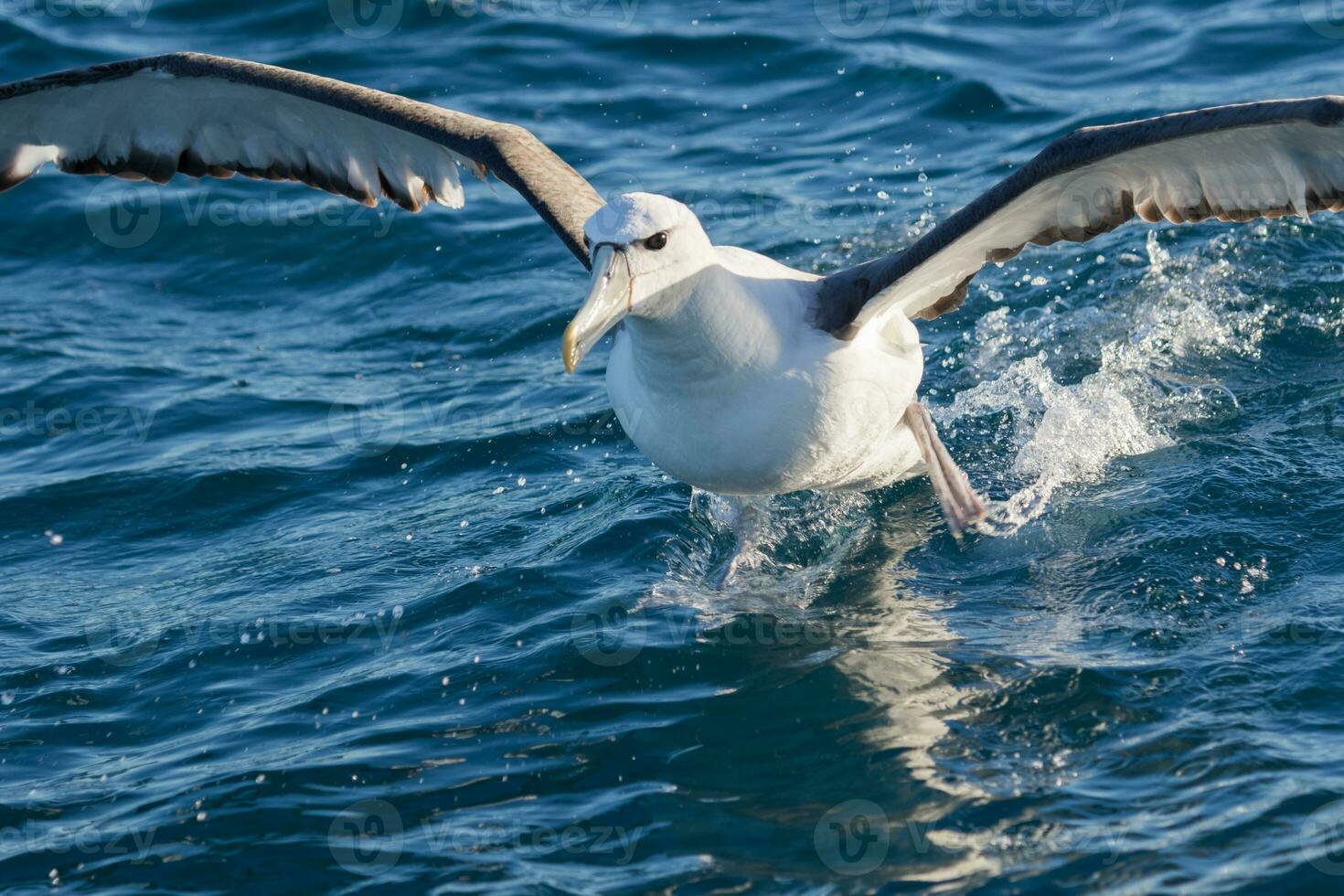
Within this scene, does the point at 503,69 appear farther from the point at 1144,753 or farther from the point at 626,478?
the point at 1144,753

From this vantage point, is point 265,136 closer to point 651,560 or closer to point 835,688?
point 651,560

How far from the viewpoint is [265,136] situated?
356 inches

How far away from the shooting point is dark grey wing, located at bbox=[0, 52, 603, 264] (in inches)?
321

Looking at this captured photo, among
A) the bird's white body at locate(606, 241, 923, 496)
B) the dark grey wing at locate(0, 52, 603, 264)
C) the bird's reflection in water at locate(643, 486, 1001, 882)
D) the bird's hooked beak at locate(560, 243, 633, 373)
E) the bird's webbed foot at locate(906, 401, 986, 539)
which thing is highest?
the dark grey wing at locate(0, 52, 603, 264)

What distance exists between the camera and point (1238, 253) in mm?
10492

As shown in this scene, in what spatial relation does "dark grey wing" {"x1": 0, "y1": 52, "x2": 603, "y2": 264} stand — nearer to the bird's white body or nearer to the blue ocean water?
the bird's white body

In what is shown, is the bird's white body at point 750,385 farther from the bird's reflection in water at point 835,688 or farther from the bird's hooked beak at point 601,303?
the bird's reflection in water at point 835,688

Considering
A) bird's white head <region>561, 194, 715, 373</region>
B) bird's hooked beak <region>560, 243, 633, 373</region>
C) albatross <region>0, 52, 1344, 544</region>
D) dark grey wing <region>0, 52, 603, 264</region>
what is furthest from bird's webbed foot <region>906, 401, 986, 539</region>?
bird's hooked beak <region>560, 243, 633, 373</region>

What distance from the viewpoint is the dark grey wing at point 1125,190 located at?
6.35 meters

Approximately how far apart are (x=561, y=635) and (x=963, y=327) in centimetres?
451

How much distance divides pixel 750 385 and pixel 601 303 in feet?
3.72

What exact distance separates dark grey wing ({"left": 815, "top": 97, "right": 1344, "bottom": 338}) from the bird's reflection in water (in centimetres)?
134

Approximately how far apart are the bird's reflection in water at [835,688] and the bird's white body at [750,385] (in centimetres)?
66

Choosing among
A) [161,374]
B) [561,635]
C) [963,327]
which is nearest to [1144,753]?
[561,635]
